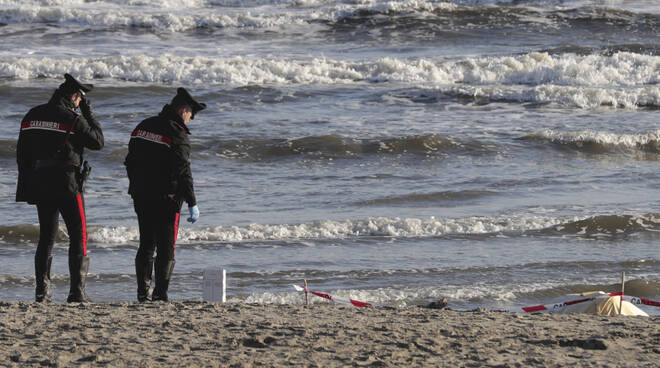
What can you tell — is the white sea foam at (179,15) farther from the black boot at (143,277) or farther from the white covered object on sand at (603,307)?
the white covered object on sand at (603,307)

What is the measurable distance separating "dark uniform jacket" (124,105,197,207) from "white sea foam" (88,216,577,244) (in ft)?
11.7

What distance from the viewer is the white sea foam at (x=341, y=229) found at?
10438 millimetres

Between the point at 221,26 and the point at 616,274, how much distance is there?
23846mm

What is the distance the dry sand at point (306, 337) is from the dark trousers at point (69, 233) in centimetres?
44

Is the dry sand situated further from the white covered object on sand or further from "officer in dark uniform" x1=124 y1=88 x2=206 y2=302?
"officer in dark uniform" x1=124 y1=88 x2=206 y2=302

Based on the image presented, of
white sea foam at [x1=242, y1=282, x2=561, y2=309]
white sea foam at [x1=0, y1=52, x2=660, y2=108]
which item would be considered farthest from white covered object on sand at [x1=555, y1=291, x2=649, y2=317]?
white sea foam at [x1=0, y1=52, x2=660, y2=108]

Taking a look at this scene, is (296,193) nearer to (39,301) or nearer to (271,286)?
(271,286)

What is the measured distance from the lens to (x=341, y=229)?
10.7m

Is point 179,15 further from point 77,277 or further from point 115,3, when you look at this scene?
point 77,277

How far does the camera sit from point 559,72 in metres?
23.4

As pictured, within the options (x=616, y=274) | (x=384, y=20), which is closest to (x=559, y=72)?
(x=384, y=20)

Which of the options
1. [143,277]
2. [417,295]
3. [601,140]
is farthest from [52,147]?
[601,140]

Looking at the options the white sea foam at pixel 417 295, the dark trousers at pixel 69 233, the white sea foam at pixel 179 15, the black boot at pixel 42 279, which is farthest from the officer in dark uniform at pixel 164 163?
the white sea foam at pixel 179 15

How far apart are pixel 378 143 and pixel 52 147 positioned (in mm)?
→ 9716
